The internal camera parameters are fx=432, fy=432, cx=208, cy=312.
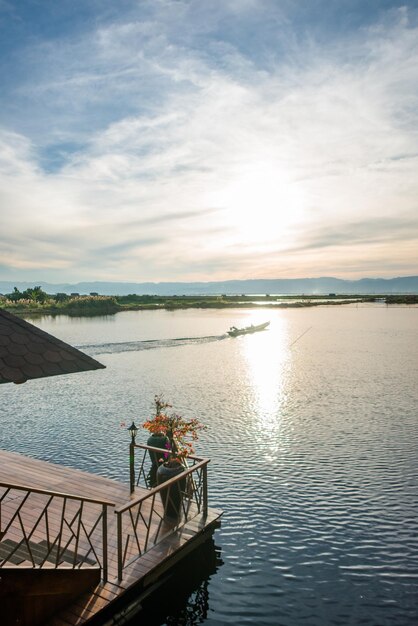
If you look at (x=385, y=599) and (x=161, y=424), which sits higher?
(x=161, y=424)

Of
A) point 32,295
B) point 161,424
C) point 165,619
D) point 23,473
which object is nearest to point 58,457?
point 23,473

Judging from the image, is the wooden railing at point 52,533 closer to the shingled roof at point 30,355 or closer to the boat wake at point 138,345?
the shingled roof at point 30,355

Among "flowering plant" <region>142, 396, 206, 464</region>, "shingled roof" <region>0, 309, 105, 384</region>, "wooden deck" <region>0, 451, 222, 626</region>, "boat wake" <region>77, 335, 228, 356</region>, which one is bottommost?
"boat wake" <region>77, 335, 228, 356</region>

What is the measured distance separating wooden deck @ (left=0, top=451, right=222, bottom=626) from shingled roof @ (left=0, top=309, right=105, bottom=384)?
2.31 metres

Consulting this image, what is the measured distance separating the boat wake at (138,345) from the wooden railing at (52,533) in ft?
160

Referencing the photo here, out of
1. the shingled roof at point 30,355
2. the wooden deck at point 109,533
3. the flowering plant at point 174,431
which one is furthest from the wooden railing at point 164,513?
the shingled roof at point 30,355

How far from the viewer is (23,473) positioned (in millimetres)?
15477

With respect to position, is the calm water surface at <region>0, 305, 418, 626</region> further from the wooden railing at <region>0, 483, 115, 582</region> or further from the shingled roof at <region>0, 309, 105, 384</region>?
the shingled roof at <region>0, 309, 105, 384</region>

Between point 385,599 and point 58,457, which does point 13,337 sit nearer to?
point 385,599

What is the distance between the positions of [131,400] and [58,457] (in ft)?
45.7

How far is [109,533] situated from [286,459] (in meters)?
12.0

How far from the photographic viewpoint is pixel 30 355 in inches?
358

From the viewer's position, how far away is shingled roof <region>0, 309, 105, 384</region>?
8570 millimetres

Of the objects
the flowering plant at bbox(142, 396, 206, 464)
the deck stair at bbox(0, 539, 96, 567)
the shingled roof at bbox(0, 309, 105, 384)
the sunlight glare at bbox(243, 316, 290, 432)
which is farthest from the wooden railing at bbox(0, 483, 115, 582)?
the sunlight glare at bbox(243, 316, 290, 432)
